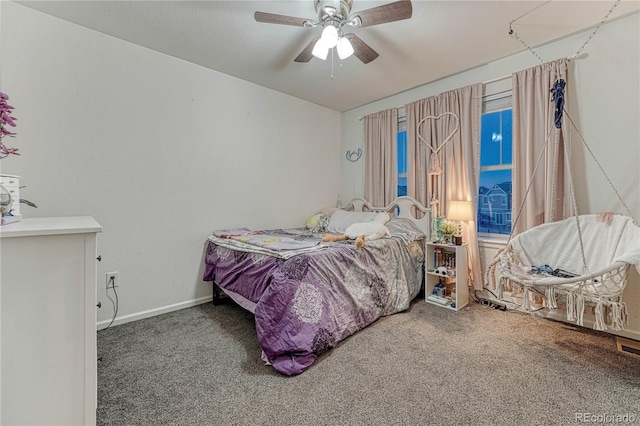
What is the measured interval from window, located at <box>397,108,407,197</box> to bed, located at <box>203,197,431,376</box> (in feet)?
2.13

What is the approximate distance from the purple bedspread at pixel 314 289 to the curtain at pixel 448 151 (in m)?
0.61

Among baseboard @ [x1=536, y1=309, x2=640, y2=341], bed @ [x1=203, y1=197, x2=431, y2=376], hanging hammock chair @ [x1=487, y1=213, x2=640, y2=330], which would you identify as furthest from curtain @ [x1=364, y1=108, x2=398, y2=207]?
baseboard @ [x1=536, y1=309, x2=640, y2=341]

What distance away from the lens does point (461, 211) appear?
278cm

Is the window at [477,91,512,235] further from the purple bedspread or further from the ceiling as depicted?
the purple bedspread

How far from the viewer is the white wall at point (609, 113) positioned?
2.13m

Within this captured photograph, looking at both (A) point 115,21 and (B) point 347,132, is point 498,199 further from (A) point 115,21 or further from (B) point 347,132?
(A) point 115,21

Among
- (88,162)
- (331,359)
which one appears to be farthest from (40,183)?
(331,359)

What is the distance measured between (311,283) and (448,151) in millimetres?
2253

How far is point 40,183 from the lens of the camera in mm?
2096

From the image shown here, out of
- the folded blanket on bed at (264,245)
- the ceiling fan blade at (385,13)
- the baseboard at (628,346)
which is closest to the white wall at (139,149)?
the folded blanket on bed at (264,245)

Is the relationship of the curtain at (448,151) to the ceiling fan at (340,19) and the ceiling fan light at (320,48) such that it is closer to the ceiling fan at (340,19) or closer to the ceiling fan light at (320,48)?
the ceiling fan at (340,19)

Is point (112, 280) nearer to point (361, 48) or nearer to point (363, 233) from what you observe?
point (363, 233)

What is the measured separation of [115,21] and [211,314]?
2.64 m

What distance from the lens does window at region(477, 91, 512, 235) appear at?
2.87 m
